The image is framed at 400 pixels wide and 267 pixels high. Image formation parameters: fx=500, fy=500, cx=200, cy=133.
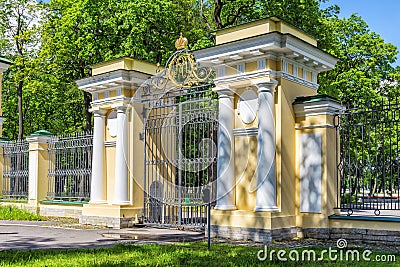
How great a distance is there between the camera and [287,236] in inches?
414

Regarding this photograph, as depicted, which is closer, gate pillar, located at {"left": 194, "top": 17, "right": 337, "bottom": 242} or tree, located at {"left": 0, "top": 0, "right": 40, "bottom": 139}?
gate pillar, located at {"left": 194, "top": 17, "right": 337, "bottom": 242}

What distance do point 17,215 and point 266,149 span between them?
9592 mm

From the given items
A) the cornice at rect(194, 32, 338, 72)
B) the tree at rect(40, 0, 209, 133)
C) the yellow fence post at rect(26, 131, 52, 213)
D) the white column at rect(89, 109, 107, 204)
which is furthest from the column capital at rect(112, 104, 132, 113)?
the tree at rect(40, 0, 209, 133)

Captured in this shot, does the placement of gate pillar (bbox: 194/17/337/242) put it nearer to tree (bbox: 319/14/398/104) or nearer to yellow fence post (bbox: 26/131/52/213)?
yellow fence post (bbox: 26/131/52/213)

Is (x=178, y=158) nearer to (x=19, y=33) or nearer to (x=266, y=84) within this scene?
(x=266, y=84)

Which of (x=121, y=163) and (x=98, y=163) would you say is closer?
(x=121, y=163)

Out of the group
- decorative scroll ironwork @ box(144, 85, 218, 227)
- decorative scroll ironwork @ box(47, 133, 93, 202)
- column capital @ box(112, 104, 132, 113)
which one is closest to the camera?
decorative scroll ironwork @ box(144, 85, 218, 227)

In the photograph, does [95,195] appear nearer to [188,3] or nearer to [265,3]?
[265,3]

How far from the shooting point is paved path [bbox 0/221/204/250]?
10047 mm

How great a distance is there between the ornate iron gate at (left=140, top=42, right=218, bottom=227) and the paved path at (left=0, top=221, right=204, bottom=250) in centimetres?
76

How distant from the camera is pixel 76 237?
1128 cm

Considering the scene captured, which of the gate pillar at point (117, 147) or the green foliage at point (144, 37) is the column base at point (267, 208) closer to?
the gate pillar at point (117, 147)

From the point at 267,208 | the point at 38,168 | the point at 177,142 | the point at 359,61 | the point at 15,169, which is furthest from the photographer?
the point at 359,61

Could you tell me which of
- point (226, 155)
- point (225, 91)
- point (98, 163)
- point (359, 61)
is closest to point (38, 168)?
point (98, 163)
